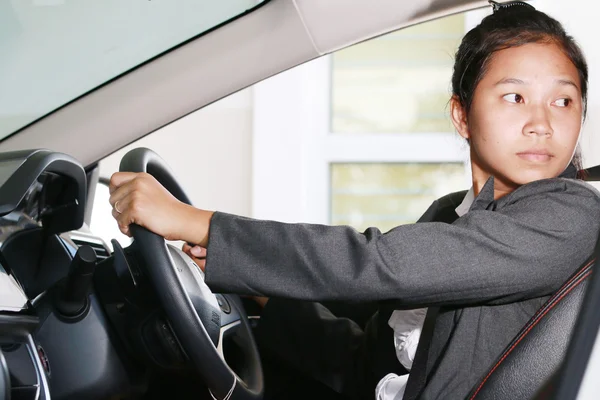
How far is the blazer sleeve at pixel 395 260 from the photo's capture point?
0.86 m

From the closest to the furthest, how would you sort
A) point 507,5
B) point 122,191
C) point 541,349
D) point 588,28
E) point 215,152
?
point 541,349
point 122,191
point 507,5
point 588,28
point 215,152

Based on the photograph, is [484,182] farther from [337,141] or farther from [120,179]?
[337,141]

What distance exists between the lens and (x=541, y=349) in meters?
0.78

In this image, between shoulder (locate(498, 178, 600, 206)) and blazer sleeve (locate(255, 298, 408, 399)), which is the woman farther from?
blazer sleeve (locate(255, 298, 408, 399))

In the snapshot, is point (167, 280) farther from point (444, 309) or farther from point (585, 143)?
point (585, 143)

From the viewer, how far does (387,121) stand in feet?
11.9

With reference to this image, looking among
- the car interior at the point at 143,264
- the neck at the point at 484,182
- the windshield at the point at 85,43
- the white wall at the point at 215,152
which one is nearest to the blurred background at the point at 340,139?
the white wall at the point at 215,152

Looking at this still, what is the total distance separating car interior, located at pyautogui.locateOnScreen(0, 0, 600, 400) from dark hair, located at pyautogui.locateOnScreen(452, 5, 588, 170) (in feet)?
0.15

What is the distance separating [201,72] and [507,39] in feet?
1.37

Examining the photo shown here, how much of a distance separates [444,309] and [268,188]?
2454mm

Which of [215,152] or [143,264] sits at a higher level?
[143,264]

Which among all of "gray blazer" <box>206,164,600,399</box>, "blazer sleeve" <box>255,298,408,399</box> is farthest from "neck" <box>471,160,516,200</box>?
"blazer sleeve" <box>255,298,408,399</box>

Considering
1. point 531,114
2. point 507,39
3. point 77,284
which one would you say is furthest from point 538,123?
point 77,284

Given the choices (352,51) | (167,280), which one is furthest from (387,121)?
(167,280)
